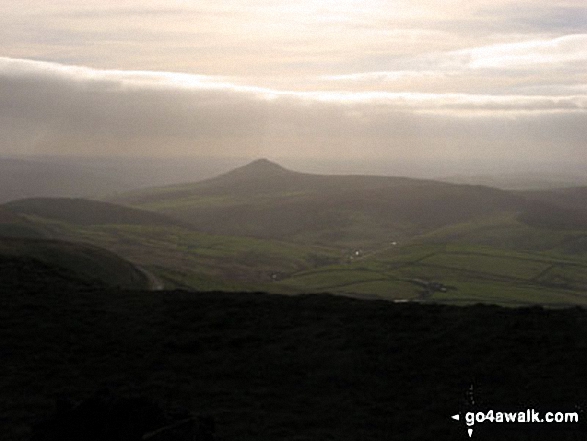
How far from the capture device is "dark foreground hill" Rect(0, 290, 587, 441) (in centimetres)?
2638

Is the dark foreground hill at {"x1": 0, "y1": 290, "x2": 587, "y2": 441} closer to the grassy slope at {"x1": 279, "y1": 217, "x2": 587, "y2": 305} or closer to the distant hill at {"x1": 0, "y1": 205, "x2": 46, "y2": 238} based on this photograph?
the grassy slope at {"x1": 279, "y1": 217, "x2": 587, "y2": 305}

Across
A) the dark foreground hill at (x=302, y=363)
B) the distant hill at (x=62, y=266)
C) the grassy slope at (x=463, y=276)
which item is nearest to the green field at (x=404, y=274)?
the grassy slope at (x=463, y=276)

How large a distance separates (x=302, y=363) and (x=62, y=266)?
143 feet

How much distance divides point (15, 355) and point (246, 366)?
10981 mm

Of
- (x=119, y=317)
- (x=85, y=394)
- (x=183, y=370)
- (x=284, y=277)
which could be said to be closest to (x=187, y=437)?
(x=85, y=394)

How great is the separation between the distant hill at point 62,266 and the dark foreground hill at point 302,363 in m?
8.13

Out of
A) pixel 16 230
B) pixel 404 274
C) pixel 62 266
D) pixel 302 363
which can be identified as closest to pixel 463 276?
pixel 404 274

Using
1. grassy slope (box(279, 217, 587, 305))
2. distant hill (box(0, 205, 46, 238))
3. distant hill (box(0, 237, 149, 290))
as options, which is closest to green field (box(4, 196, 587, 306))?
grassy slope (box(279, 217, 587, 305))

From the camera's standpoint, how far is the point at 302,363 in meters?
33.8

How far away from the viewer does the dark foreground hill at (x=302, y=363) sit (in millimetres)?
26375

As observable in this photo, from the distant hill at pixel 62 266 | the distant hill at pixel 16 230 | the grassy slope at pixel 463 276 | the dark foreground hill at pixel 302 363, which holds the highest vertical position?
the distant hill at pixel 16 230

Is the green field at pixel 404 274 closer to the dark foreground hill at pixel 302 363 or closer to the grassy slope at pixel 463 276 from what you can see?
the grassy slope at pixel 463 276

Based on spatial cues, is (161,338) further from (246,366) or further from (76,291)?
(76,291)

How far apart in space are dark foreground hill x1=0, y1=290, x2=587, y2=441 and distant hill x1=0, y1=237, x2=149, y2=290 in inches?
320
